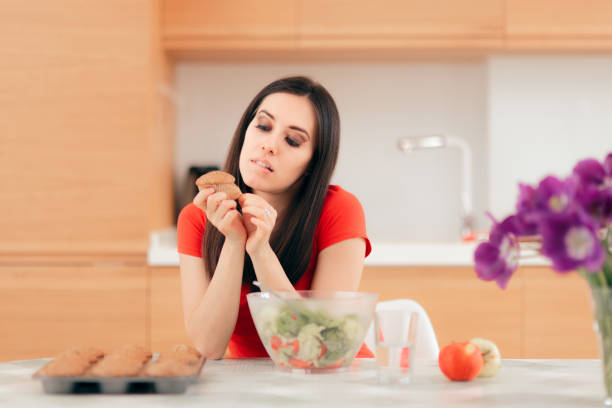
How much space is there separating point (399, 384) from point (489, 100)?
92.4 inches

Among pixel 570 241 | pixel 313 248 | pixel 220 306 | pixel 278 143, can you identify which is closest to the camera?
pixel 570 241

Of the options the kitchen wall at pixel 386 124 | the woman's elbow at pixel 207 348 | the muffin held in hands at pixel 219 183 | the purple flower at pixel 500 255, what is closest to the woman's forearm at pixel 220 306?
the woman's elbow at pixel 207 348

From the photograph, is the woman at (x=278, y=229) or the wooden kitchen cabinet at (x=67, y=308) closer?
the woman at (x=278, y=229)

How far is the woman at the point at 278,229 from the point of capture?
1413 mm

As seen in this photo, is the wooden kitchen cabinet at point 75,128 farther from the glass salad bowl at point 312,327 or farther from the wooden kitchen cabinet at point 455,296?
the glass salad bowl at point 312,327

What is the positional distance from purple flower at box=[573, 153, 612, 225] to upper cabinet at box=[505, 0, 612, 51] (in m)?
2.09

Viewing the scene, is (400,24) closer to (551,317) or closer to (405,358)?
(551,317)

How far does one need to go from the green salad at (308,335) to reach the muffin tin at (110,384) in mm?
Result: 167

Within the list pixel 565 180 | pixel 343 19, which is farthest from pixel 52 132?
pixel 565 180

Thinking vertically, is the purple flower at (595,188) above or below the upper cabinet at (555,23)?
below

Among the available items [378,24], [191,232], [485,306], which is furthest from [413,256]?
[191,232]

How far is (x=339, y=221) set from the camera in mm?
1618

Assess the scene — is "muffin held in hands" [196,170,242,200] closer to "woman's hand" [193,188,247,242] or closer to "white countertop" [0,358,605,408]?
"woman's hand" [193,188,247,242]

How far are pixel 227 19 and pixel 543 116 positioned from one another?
1477mm
